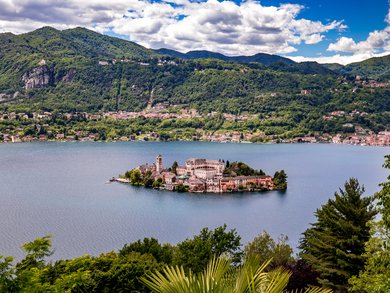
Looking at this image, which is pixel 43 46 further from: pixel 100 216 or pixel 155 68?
pixel 100 216

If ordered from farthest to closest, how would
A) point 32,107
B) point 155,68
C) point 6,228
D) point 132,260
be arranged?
point 155,68 → point 32,107 → point 6,228 → point 132,260

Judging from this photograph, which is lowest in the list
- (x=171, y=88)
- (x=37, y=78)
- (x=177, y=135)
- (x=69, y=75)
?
(x=177, y=135)

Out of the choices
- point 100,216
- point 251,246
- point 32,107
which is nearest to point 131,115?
point 32,107

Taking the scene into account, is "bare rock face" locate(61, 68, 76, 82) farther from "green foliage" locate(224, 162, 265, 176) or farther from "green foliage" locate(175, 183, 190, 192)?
"green foliage" locate(175, 183, 190, 192)

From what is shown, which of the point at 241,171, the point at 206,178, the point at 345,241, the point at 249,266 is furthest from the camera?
the point at 241,171

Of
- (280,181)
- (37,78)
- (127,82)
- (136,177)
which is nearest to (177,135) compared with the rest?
(127,82)

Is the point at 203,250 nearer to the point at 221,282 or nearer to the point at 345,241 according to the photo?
the point at 345,241
